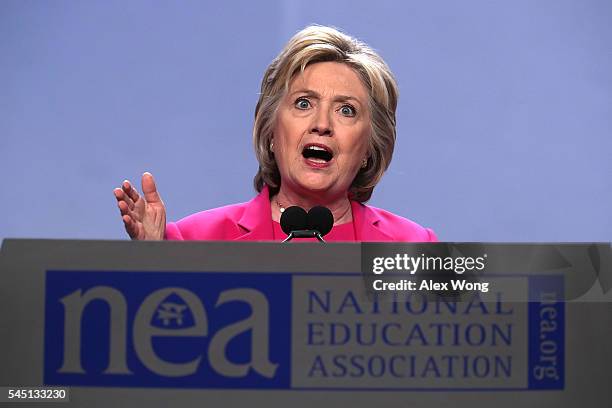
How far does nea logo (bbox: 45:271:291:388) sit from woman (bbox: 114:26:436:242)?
82cm

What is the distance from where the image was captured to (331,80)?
1908mm

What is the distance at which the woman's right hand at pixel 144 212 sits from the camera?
5.03 feet

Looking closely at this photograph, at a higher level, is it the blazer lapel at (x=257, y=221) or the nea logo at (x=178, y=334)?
the blazer lapel at (x=257, y=221)

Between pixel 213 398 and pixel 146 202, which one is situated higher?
pixel 146 202

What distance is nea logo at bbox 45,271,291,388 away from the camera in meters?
1.01

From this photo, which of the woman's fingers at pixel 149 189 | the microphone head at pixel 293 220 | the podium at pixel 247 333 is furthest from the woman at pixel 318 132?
the podium at pixel 247 333

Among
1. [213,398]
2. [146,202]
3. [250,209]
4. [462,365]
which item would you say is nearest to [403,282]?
[462,365]

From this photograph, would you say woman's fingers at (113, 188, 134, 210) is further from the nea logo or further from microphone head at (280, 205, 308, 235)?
the nea logo

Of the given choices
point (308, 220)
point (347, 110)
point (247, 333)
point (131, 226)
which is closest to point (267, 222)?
point (347, 110)

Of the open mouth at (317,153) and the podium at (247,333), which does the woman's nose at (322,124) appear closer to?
the open mouth at (317,153)

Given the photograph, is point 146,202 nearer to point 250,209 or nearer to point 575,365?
point 250,209

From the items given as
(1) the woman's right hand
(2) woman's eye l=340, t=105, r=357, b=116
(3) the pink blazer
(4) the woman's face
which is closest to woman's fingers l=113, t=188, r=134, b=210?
(1) the woman's right hand

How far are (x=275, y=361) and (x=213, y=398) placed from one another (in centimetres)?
8

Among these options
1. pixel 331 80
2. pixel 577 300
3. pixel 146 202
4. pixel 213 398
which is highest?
pixel 331 80
